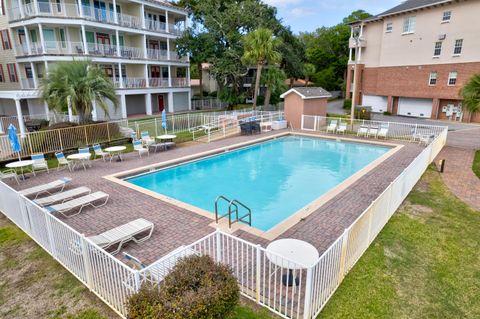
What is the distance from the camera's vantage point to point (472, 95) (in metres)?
15.4

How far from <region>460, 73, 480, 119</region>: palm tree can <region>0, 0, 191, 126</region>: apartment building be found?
2672 cm

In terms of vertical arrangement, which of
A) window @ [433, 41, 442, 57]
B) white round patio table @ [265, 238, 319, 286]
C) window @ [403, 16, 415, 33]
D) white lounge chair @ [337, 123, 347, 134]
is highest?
window @ [403, 16, 415, 33]

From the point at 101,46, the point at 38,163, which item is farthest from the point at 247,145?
the point at 101,46

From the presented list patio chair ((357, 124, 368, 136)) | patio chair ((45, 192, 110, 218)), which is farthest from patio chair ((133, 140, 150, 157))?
patio chair ((357, 124, 368, 136))

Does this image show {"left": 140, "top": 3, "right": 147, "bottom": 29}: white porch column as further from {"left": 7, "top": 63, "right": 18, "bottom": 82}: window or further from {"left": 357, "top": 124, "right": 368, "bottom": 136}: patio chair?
{"left": 357, "top": 124, "right": 368, "bottom": 136}: patio chair

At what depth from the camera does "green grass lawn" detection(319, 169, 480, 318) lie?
5.22 metres

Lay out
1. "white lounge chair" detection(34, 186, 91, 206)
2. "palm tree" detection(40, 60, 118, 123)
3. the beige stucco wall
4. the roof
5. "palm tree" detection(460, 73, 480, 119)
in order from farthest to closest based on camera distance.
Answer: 1. the beige stucco wall
2. the roof
3. "palm tree" detection(40, 60, 118, 123)
4. "palm tree" detection(460, 73, 480, 119)
5. "white lounge chair" detection(34, 186, 91, 206)

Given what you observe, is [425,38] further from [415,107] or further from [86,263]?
[86,263]

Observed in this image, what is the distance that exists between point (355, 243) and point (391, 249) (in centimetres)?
Result: 158

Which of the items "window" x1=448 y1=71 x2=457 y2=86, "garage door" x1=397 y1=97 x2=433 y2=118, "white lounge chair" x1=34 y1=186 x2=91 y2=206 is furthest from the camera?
"garage door" x1=397 y1=97 x2=433 y2=118

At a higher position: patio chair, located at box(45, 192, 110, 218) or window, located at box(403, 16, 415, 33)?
window, located at box(403, 16, 415, 33)

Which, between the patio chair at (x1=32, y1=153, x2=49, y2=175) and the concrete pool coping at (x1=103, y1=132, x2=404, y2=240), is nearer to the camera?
the concrete pool coping at (x1=103, y1=132, x2=404, y2=240)

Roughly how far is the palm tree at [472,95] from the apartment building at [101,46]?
→ 26.7 meters

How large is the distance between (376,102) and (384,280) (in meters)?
34.6
